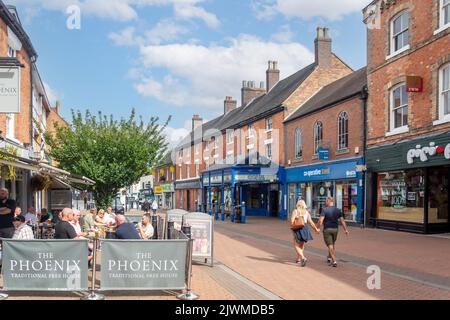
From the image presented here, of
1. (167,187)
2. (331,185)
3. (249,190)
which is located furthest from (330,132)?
(167,187)

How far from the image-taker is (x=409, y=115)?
60.5ft

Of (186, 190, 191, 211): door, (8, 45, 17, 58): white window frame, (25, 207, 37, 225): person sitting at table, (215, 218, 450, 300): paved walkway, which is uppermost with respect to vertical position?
(8, 45, 17, 58): white window frame

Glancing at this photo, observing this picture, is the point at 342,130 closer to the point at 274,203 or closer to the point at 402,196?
the point at 402,196

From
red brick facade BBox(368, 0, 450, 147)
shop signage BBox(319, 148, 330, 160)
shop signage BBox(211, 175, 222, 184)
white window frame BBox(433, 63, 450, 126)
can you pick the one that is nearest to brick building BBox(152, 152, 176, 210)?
shop signage BBox(211, 175, 222, 184)

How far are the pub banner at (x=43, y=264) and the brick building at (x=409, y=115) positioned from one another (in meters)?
13.4

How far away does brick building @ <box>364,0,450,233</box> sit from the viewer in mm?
16875

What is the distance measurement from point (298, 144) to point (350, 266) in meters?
19.0

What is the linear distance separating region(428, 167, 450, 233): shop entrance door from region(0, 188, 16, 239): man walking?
14.6 metres

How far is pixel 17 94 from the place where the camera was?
33.1 feet

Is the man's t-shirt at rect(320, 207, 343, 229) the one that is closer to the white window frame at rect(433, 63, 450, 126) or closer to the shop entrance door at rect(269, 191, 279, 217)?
the white window frame at rect(433, 63, 450, 126)

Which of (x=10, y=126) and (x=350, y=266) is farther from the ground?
(x=10, y=126)

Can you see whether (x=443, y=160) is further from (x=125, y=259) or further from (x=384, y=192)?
(x=125, y=259)
